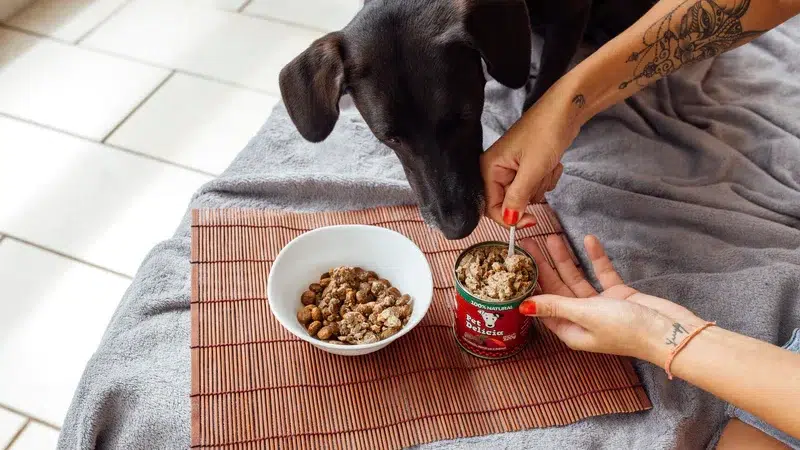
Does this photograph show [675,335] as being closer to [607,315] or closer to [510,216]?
[607,315]

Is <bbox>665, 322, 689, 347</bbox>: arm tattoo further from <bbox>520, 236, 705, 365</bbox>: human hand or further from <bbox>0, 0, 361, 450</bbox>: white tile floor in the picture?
<bbox>0, 0, 361, 450</bbox>: white tile floor

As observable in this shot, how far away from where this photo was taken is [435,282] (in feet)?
5.45

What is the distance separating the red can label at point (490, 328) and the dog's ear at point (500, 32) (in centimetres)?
45

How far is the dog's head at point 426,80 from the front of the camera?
1.37 meters

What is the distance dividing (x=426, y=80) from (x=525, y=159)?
0.25m

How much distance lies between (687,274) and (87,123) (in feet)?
6.29

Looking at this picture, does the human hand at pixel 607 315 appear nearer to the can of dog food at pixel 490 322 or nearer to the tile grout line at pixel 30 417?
the can of dog food at pixel 490 322

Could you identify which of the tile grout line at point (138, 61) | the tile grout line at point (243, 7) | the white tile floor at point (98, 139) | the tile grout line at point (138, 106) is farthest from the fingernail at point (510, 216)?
the tile grout line at point (243, 7)

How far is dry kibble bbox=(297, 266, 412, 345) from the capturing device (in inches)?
57.0

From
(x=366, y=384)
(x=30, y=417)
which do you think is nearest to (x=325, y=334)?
(x=366, y=384)

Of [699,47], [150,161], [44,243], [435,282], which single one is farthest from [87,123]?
[699,47]

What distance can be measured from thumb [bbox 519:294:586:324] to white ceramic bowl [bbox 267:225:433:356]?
21 centimetres

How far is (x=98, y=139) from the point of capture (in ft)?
7.91

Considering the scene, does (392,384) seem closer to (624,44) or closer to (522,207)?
(522,207)
